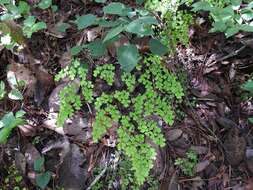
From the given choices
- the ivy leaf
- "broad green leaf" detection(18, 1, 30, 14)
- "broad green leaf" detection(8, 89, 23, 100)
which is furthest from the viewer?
"broad green leaf" detection(18, 1, 30, 14)

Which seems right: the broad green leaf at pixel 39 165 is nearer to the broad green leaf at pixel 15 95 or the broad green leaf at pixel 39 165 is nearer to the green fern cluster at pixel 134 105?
the green fern cluster at pixel 134 105

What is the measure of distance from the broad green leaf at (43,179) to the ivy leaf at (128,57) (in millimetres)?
754

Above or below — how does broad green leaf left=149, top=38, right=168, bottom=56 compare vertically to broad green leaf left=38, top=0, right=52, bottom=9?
below

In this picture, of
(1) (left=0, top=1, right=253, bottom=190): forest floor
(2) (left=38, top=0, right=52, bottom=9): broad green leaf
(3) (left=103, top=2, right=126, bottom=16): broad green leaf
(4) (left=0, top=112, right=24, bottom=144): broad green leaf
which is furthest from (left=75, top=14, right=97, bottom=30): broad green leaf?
(4) (left=0, top=112, right=24, bottom=144): broad green leaf

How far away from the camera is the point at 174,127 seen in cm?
234

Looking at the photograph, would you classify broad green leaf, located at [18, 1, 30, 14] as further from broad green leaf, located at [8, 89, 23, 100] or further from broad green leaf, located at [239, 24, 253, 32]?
broad green leaf, located at [239, 24, 253, 32]

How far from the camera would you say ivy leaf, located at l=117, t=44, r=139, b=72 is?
76.0 inches

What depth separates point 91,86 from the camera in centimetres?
220

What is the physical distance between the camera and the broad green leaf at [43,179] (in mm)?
2154

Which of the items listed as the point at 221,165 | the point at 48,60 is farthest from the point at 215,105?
the point at 48,60

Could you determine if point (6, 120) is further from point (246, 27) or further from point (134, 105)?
point (246, 27)

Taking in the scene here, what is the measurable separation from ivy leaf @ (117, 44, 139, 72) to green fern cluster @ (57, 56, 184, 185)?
10.0 inches

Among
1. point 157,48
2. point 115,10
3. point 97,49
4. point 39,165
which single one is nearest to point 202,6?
point 157,48

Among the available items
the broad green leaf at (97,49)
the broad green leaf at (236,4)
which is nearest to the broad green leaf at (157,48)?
the broad green leaf at (97,49)
